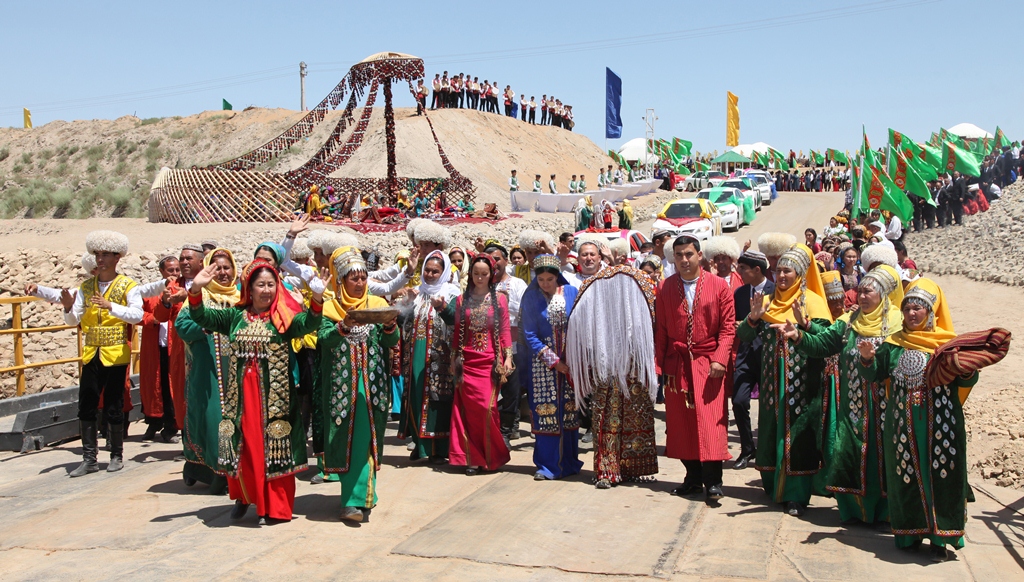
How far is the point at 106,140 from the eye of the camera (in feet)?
177

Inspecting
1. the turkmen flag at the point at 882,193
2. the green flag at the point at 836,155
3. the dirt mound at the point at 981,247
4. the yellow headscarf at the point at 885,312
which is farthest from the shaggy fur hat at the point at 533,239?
the green flag at the point at 836,155

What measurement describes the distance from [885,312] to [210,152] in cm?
4953

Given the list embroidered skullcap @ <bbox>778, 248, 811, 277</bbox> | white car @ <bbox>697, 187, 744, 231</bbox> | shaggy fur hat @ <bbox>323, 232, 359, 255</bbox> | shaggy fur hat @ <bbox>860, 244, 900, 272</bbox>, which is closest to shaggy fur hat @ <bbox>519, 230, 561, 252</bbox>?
shaggy fur hat @ <bbox>323, 232, 359, 255</bbox>

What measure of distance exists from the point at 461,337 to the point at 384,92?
16789mm

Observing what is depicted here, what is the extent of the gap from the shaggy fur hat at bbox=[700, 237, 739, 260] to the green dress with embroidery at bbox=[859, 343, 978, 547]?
7.60 ft

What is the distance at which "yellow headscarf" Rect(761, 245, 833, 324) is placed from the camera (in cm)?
561

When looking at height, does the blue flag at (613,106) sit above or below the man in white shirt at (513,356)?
above

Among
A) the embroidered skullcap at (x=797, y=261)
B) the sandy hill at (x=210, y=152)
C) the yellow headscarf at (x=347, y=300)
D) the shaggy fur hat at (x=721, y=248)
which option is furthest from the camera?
the sandy hill at (x=210, y=152)

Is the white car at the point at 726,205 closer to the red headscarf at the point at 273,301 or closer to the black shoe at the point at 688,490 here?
the black shoe at the point at 688,490

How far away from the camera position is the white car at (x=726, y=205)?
27.0 m

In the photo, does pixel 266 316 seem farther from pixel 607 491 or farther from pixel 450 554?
pixel 607 491

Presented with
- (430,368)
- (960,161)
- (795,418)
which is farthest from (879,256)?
(960,161)

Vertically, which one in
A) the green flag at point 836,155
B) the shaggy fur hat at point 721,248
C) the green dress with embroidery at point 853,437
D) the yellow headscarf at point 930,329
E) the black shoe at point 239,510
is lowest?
the black shoe at point 239,510

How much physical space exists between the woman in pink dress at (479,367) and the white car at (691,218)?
16525mm
